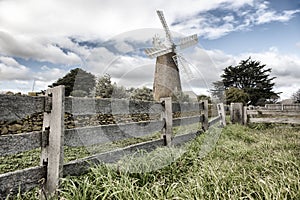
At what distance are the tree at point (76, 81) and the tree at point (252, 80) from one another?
2960cm

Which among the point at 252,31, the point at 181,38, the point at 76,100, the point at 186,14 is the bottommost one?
the point at 76,100

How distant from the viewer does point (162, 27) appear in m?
20.1

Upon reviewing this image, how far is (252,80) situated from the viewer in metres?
42.7

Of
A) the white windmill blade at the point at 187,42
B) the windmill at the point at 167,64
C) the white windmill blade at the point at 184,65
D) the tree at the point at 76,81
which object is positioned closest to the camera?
the windmill at the point at 167,64

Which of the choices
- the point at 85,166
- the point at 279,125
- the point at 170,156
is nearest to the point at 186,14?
the point at 279,125

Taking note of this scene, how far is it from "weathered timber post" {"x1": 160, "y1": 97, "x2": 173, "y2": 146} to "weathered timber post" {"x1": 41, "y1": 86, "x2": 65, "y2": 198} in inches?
93.8

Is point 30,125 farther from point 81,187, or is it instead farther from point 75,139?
point 81,187

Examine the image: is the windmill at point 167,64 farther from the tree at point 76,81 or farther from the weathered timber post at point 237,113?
the weathered timber post at point 237,113

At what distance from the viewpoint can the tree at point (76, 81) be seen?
19750mm

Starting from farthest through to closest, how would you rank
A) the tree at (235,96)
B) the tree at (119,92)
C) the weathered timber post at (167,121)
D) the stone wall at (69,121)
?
the tree at (235,96) < the tree at (119,92) < the stone wall at (69,121) < the weathered timber post at (167,121)

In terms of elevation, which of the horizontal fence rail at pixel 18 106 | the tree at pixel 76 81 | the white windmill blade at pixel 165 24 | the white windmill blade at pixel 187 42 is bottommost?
the horizontal fence rail at pixel 18 106

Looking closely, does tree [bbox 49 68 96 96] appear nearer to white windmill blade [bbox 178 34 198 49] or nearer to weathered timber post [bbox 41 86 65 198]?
white windmill blade [bbox 178 34 198 49]

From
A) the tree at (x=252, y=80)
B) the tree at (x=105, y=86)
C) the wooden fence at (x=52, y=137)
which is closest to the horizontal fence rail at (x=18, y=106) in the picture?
the wooden fence at (x=52, y=137)

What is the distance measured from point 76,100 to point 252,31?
6787mm
